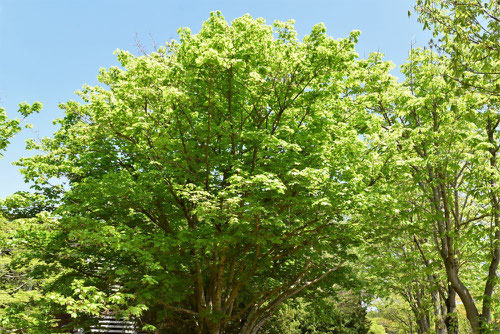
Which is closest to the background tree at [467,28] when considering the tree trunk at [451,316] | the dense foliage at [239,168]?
the dense foliage at [239,168]

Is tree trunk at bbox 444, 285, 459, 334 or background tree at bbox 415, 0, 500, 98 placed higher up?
background tree at bbox 415, 0, 500, 98

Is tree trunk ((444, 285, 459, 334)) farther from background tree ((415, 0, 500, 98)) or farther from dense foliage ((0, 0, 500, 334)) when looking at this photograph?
background tree ((415, 0, 500, 98))

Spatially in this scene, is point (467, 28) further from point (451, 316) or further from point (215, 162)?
point (451, 316)

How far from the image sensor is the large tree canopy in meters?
8.70

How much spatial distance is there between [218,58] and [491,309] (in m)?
11.4

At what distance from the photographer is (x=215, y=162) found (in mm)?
10367

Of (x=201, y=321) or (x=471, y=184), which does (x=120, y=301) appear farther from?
(x=471, y=184)

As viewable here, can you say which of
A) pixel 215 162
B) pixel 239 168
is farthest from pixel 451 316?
pixel 215 162

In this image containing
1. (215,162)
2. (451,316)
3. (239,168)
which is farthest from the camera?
(451,316)

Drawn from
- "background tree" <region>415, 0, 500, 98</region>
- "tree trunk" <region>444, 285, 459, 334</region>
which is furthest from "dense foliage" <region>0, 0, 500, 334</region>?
"background tree" <region>415, 0, 500, 98</region>

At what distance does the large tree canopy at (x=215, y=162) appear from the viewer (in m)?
8.70

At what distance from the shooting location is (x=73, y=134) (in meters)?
12.7

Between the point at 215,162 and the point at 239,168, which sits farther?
the point at 215,162

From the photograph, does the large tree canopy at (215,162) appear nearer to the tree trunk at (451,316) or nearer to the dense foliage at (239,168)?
the dense foliage at (239,168)
